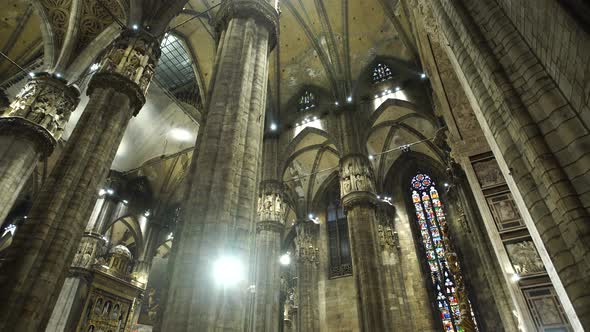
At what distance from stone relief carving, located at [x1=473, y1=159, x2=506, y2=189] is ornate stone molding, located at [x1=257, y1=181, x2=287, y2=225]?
7.73m

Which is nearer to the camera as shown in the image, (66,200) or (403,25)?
(66,200)

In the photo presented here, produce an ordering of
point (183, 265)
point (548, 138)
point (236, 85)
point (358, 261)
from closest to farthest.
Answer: point (548, 138) → point (183, 265) → point (236, 85) → point (358, 261)

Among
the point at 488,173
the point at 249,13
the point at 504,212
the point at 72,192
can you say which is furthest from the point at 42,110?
the point at 504,212

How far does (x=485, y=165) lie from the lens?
6414 millimetres

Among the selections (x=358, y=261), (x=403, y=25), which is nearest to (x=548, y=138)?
(x=358, y=261)

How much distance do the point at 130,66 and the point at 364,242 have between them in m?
8.27

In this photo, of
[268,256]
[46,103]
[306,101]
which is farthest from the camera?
[306,101]

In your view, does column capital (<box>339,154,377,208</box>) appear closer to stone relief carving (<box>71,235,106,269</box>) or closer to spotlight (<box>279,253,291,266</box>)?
spotlight (<box>279,253,291,266</box>)

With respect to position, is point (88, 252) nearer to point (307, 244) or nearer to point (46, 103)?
point (46, 103)

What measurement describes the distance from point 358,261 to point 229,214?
22.7 ft

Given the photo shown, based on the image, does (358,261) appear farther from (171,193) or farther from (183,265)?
(171,193)

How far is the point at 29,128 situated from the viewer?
779cm

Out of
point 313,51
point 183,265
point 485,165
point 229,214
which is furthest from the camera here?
point 313,51

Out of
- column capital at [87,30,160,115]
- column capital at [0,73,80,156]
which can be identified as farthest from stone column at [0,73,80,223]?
column capital at [87,30,160,115]
